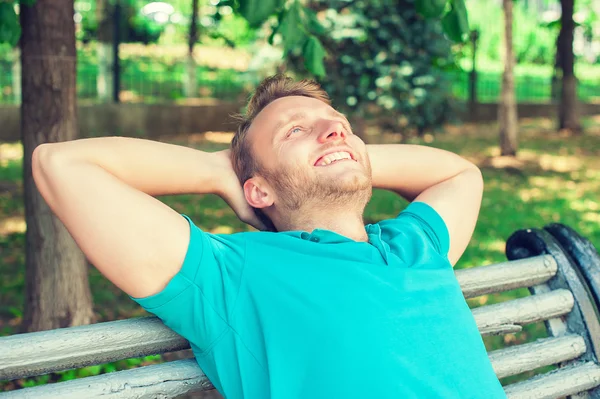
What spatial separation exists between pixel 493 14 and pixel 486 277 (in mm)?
22135

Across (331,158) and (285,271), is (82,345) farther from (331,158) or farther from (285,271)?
(331,158)

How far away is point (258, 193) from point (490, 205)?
19.4 ft

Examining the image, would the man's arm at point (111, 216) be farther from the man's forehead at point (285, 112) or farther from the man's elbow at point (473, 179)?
the man's elbow at point (473, 179)

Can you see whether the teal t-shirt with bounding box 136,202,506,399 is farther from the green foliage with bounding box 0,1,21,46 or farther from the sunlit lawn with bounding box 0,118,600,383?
the sunlit lawn with bounding box 0,118,600,383

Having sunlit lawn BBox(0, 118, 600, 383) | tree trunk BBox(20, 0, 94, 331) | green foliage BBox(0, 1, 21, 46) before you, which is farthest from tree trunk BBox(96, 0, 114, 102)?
green foliage BBox(0, 1, 21, 46)

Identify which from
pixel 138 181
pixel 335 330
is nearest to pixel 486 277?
pixel 335 330

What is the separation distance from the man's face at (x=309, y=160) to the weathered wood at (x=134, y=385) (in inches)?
20.5

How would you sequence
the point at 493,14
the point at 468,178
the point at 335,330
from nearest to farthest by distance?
the point at 335,330
the point at 468,178
the point at 493,14

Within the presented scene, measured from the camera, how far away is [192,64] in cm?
1280

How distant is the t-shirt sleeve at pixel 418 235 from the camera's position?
2.05 metres

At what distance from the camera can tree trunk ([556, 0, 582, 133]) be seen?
13250mm

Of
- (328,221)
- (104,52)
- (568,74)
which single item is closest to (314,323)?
(328,221)

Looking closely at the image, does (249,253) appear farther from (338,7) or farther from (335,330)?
(338,7)

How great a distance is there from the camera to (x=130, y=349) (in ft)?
6.00
